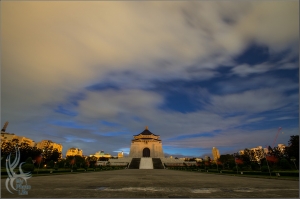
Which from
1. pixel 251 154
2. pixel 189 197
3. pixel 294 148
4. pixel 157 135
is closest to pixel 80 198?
pixel 189 197

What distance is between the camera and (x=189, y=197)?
26.6 ft

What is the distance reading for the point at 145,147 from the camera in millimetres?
100312

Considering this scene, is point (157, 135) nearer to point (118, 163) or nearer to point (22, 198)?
point (118, 163)

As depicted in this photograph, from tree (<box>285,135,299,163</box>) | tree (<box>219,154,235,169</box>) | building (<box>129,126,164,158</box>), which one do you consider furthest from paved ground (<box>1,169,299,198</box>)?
building (<box>129,126,164,158</box>)

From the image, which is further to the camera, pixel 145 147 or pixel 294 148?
pixel 145 147

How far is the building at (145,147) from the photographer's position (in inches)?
3861

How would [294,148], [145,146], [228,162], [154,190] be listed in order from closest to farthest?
[154,190] → [294,148] → [228,162] → [145,146]

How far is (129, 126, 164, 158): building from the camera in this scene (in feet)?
322
